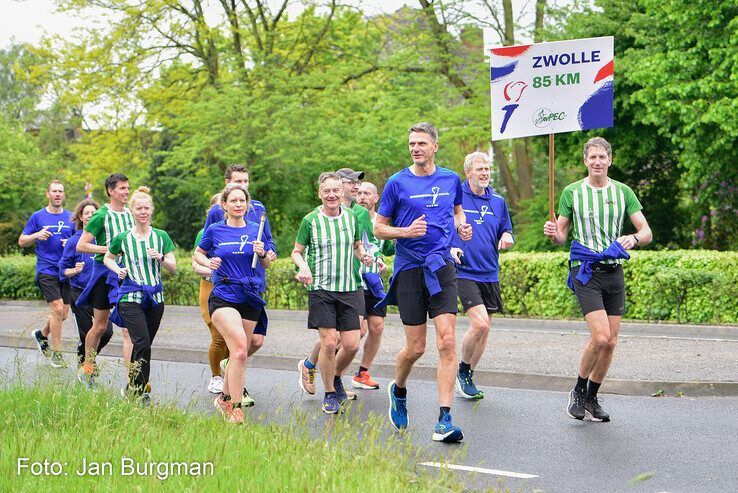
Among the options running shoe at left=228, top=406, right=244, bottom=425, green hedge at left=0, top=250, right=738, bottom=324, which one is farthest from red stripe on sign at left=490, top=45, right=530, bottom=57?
green hedge at left=0, top=250, right=738, bottom=324

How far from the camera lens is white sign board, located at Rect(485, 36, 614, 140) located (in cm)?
988

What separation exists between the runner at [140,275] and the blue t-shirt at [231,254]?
0.59 metres

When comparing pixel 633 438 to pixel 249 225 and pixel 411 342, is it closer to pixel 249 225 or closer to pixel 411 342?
pixel 411 342

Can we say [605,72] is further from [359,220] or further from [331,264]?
[331,264]

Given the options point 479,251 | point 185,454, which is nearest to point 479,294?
point 479,251

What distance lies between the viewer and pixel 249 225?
917cm

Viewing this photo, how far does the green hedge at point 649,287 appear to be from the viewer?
622 inches

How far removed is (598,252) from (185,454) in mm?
3714

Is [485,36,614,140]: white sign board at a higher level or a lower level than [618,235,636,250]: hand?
higher

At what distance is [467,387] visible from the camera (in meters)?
10.1

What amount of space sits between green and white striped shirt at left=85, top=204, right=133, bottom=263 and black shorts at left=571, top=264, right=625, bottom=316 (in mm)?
4225

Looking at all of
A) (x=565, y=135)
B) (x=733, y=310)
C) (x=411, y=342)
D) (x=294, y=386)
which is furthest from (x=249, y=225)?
(x=565, y=135)

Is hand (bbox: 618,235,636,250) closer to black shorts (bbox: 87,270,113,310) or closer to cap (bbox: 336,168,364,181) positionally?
cap (bbox: 336,168,364,181)

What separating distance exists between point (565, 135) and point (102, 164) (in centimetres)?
1460
